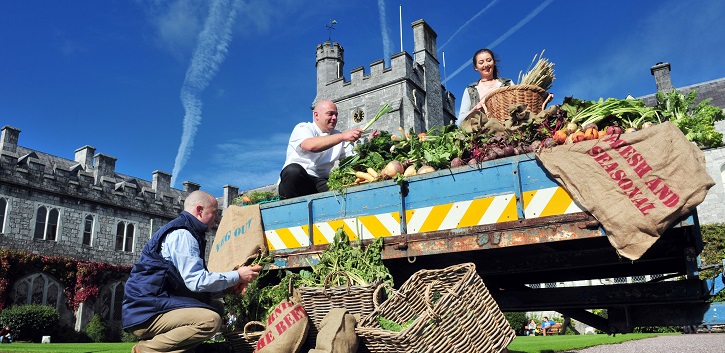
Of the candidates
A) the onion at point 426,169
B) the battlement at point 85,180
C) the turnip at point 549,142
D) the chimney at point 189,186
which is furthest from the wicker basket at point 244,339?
the chimney at point 189,186

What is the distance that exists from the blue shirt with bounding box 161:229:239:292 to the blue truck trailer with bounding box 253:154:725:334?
0.96m

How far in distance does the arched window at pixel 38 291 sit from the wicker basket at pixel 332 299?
2471 centimetres

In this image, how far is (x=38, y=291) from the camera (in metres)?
24.7

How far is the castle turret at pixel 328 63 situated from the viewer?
131 ft

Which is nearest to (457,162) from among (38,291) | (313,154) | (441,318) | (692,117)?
(441,318)

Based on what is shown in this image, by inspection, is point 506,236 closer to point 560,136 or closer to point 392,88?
point 560,136

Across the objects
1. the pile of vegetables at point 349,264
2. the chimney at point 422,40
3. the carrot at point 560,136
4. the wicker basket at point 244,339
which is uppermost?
the chimney at point 422,40

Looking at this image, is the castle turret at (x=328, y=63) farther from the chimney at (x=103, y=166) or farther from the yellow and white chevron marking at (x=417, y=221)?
the yellow and white chevron marking at (x=417, y=221)

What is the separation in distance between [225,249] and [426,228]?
7.35ft

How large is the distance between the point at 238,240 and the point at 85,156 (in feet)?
101

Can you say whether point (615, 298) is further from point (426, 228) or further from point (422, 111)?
point (422, 111)

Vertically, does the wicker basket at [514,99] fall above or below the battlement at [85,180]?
below

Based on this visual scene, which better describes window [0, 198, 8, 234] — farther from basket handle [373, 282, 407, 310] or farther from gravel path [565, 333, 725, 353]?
basket handle [373, 282, 407, 310]

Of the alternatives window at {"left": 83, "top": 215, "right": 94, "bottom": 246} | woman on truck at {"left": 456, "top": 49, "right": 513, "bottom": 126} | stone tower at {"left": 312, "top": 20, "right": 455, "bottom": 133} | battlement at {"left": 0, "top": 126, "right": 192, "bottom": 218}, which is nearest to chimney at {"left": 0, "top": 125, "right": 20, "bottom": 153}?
battlement at {"left": 0, "top": 126, "right": 192, "bottom": 218}
